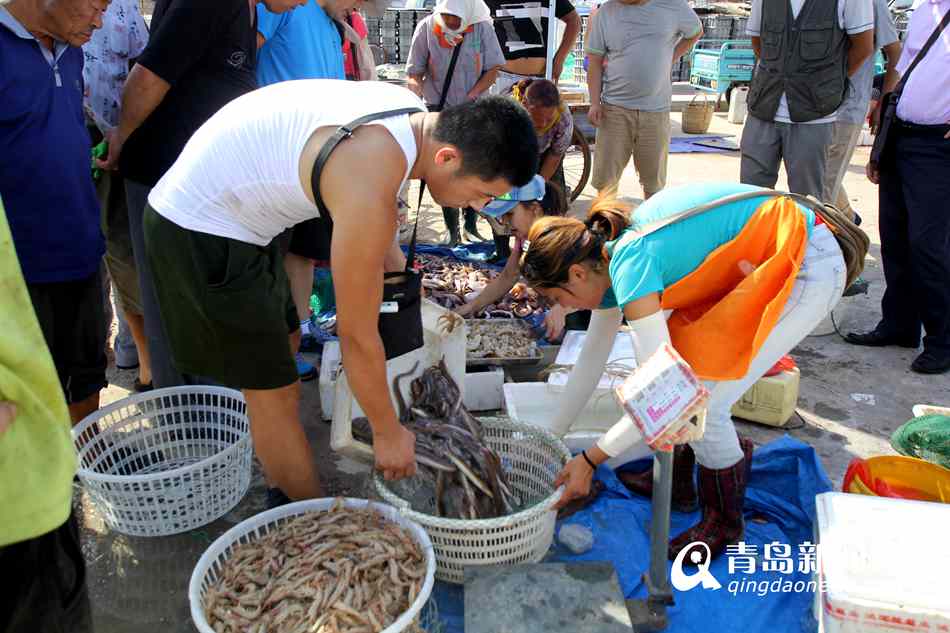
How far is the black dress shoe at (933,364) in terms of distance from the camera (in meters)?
4.35

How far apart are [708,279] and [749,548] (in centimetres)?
115

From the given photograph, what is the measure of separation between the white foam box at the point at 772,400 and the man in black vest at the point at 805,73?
192 centimetres

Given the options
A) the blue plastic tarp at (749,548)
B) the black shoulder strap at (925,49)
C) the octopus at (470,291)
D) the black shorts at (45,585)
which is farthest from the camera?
the octopus at (470,291)

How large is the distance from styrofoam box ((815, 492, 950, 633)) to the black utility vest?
11.2 ft

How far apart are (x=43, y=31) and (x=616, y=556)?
119 inches

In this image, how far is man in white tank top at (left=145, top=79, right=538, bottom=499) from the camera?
204cm

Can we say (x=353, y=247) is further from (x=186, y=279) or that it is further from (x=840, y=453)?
(x=840, y=453)

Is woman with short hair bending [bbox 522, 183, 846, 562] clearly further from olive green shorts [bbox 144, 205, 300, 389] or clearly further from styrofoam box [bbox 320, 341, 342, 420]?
styrofoam box [bbox 320, 341, 342, 420]

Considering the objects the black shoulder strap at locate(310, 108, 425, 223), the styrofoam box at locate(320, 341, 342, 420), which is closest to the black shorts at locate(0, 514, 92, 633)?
the black shoulder strap at locate(310, 108, 425, 223)

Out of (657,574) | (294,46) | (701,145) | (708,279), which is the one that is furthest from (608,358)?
(701,145)

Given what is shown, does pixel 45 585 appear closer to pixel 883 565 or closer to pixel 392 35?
pixel 883 565

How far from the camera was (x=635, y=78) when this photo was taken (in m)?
6.04

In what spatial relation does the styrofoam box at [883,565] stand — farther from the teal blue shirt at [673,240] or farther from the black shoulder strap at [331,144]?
the black shoulder strap at [331,144]
